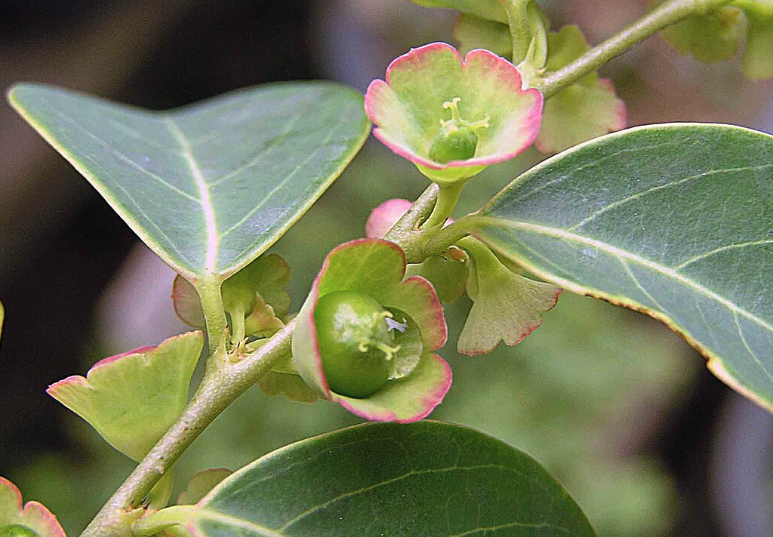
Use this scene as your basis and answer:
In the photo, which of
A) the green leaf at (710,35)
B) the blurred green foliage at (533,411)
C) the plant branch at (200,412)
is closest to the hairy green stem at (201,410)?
the plant branch at (200,412)

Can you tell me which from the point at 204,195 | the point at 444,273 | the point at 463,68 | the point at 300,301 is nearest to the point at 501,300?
the point at 444,273

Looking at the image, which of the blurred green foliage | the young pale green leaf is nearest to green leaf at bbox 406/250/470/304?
the young pale green leaf

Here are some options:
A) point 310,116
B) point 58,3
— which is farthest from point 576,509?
point 58,3

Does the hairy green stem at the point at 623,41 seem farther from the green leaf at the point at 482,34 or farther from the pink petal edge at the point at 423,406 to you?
the pink petal edge at the point at 423,406

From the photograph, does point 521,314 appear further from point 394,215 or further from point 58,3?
point 58,3

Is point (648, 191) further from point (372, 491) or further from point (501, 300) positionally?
point (372, 491)

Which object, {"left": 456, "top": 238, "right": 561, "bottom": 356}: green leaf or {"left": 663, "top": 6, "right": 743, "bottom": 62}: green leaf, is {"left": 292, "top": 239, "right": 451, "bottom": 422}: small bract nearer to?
{"left": 456, "top": 238, "right": 561, "bottom": 356}: green leaf
